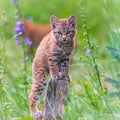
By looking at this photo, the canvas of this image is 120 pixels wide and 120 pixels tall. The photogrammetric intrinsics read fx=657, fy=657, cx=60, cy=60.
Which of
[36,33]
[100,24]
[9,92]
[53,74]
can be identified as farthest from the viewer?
[100,24]

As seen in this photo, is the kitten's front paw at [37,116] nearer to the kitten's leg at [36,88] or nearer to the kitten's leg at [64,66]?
the kitten's leg at [36,88]

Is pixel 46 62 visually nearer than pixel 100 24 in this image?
Yes

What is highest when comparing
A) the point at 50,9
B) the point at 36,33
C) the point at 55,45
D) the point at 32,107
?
the point at 50,9

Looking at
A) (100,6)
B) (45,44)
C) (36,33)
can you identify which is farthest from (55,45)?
(100,6)

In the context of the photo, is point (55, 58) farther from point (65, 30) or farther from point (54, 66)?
point (65, 30)

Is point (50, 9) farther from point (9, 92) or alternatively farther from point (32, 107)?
point (32, 107)

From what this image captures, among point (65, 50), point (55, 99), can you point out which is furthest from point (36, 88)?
point (65, 50)

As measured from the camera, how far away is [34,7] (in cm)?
1381

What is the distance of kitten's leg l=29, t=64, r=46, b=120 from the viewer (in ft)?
16.2

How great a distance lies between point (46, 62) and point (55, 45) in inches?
5.7

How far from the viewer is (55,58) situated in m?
4.90

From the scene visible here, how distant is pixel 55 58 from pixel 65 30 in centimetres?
29

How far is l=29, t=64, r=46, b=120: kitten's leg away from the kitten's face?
0.29 m

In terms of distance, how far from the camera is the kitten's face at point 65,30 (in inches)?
197
